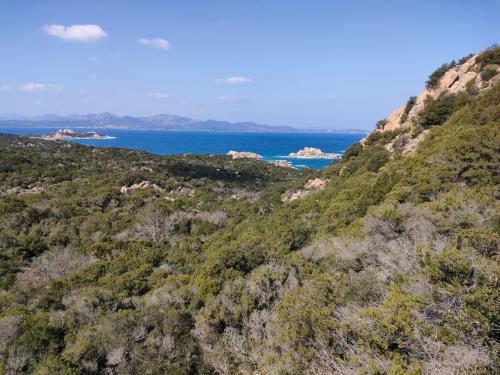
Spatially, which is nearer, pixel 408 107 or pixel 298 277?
pixel 298 277

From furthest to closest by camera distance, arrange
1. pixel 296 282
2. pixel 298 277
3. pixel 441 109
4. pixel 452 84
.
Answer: pixel 452 84
pixel 441 109
pixel 298 277
pixel 296 282

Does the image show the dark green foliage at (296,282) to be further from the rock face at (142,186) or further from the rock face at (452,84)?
the rock face at (142,186)

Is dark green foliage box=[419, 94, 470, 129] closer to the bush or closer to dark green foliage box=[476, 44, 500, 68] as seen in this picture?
the bush

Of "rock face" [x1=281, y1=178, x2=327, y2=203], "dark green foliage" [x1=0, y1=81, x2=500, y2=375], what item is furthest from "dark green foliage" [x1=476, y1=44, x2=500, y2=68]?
"rock face" [x1=281, y1=178, x2=327, y2=203]

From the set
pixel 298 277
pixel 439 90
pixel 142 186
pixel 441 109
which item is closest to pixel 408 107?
pixel 439 90

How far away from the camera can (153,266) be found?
62.0 ft

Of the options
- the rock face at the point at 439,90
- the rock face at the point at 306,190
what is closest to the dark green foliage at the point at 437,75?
the rock face at the point at 439,90

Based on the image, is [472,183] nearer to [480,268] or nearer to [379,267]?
[379,267]

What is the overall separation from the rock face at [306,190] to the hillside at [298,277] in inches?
86.7

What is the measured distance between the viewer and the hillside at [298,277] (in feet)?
20.3

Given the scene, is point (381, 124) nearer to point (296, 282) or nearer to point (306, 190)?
point (306, 190)

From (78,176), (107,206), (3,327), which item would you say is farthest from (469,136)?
(78,176)

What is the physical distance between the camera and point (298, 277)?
1149 cm

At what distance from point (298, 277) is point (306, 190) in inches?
742
